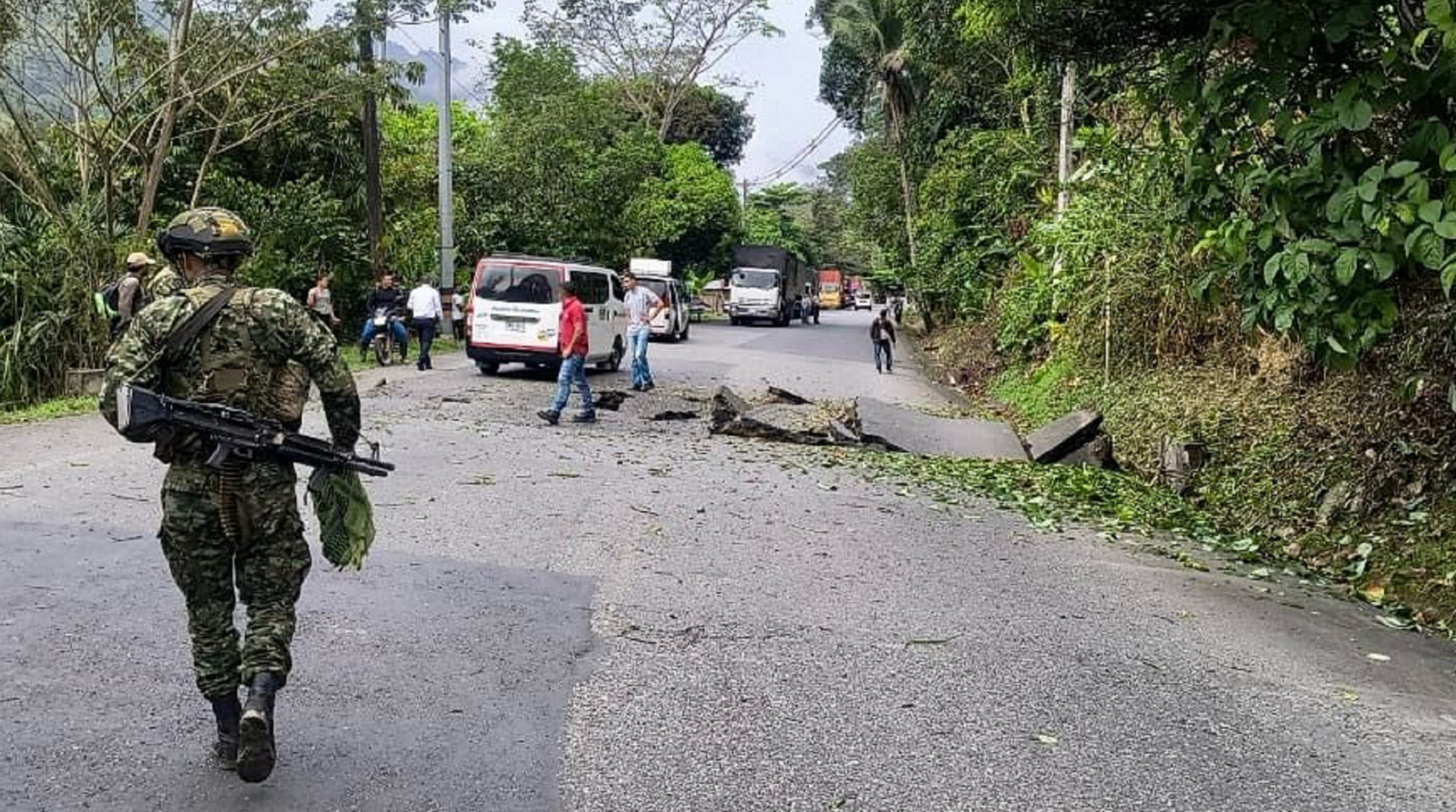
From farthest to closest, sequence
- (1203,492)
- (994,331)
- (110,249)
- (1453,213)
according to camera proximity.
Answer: (994,331) → (110,249) → (1203,492) → (1453,213)

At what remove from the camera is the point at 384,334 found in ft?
67.3

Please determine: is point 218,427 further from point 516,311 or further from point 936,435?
point 516,311

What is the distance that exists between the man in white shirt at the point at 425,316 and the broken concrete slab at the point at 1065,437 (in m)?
10.5

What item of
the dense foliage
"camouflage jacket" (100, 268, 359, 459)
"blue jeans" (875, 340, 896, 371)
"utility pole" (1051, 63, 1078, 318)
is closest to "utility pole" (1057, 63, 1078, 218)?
"utility pole" (1051, 63, 1078, 318)

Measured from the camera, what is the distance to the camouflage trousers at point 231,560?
391 centimetres

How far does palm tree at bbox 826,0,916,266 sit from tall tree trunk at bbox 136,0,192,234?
71.2ft

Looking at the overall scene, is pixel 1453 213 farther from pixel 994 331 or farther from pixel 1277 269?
pixel 994 331

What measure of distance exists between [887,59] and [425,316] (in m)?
20.7

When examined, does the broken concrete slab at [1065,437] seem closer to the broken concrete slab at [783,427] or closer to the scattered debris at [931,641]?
the broken concrete slab at [783,427]

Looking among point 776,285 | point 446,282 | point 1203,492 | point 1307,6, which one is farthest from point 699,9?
point 1307,6

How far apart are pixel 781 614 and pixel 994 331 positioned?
753 inches

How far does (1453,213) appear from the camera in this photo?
16.5ft

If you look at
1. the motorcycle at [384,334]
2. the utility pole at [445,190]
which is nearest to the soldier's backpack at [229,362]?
the motorcycle at [384,334]

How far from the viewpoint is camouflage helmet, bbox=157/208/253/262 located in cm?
400
